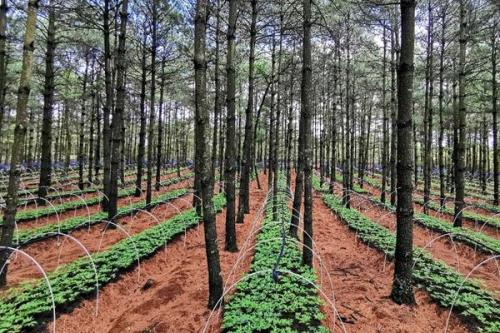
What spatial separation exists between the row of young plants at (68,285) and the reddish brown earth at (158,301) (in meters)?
0.21

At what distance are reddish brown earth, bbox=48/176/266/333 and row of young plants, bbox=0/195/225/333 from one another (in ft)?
0.70

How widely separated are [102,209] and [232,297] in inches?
403

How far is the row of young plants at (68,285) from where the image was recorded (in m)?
5.07

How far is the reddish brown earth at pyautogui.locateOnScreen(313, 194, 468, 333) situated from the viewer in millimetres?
5090

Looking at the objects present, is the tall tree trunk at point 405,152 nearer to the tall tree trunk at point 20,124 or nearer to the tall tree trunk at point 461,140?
the tall tree trunk at point 20,124

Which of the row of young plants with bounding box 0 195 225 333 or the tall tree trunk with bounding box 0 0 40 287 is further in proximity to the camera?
the tall tree trunk with bounding box 0 0 40 287

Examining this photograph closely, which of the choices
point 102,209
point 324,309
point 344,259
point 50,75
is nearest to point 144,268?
point 324,309

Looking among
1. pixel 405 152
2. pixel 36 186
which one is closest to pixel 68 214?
pixel 36 186

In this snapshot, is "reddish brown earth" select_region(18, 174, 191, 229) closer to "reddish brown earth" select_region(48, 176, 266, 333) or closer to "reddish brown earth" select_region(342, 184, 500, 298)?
"reddish brown earth" select_region(48, 176, 266, 333)

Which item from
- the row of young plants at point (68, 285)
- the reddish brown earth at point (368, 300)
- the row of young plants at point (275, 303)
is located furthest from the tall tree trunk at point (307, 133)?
the row of young plants at point (68, 285)

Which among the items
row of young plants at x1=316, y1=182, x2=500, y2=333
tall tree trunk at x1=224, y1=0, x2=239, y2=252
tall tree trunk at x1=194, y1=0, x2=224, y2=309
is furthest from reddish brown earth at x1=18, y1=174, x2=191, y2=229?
row of young plants at x1=316, y1=182, x2=500, y2=333

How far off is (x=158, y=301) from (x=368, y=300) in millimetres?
3758

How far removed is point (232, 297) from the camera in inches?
221

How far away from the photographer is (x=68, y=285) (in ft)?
20.3
